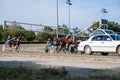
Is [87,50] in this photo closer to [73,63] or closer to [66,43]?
[66,43]

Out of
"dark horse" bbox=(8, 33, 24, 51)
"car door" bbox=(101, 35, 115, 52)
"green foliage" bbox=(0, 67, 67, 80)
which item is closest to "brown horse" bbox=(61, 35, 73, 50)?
"dark horse" bbox=(8, 33, 24, 51)

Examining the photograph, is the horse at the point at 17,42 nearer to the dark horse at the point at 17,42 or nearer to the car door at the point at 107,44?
the dark horse at the point at 17,42

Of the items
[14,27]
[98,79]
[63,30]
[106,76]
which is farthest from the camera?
[63,30]

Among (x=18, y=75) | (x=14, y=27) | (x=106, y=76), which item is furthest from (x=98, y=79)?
(x=14, y=27)

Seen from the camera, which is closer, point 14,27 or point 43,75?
point 43,75

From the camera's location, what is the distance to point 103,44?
2572 centimetres

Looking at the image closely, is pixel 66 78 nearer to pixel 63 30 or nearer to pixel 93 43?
pixel 93 43

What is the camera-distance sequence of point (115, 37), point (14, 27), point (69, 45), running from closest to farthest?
point (115, 37)
point (69, 45)
point (14, 27)

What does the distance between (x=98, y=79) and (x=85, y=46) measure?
16.5m

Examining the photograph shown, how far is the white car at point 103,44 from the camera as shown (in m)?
24.9

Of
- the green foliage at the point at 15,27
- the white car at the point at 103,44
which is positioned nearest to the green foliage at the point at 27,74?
the white car at the point at 103,44

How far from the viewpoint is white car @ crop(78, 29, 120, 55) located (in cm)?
2485

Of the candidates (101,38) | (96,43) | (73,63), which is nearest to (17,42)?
(96,43)

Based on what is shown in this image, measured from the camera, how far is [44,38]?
7825 cm
